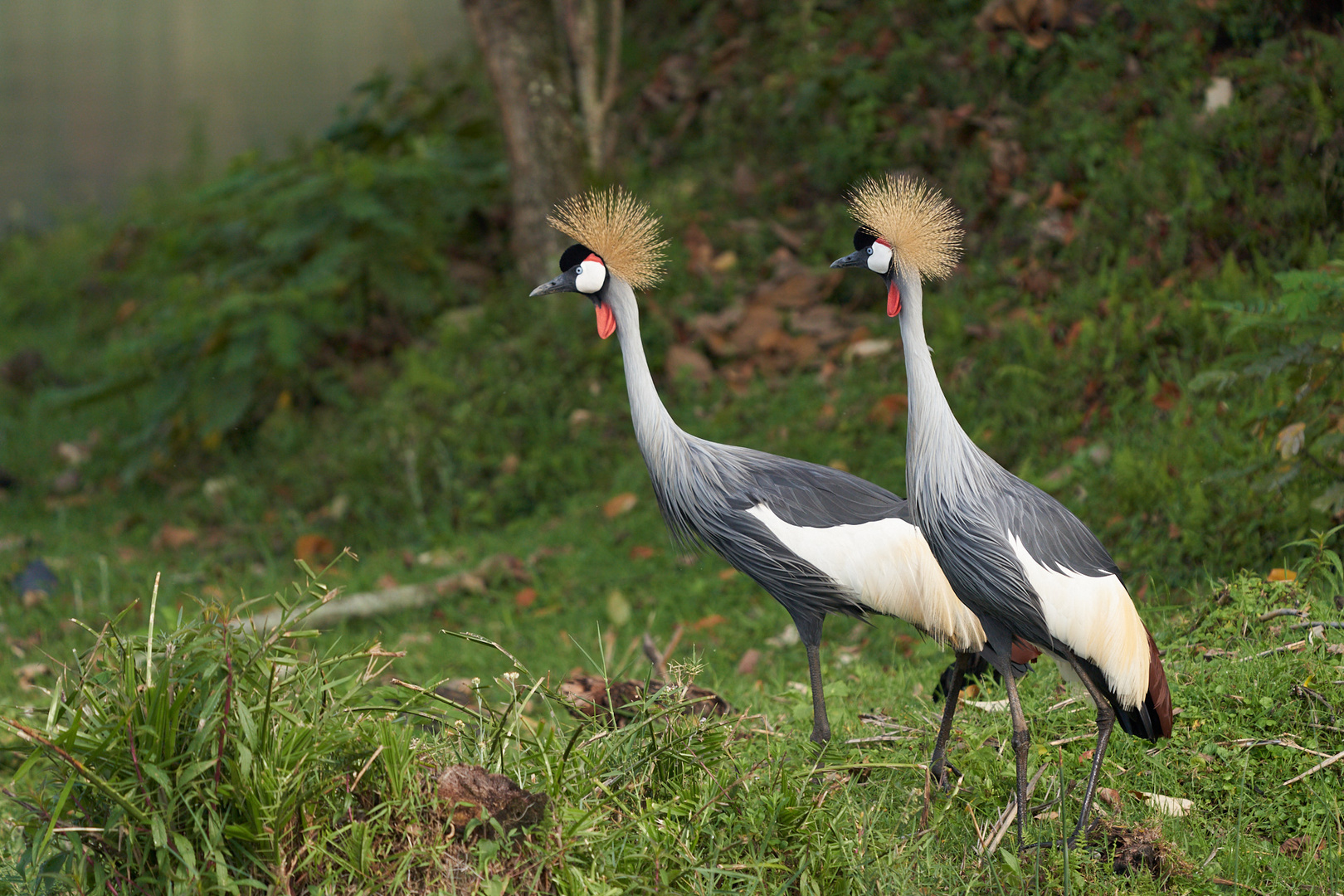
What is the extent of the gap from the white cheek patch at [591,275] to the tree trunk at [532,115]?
13.8 ft

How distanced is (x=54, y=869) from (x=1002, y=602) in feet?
7.01

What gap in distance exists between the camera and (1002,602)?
2.72 meters

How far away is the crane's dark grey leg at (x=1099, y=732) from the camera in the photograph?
2.75m

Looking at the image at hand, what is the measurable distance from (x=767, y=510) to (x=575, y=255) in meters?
0.88

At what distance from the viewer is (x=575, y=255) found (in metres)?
3.02

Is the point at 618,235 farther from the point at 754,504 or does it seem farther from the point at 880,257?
the point at 754,504

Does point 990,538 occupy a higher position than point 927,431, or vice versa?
point 927,431

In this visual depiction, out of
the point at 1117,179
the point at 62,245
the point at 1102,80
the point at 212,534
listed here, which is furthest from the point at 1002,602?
the point at 62,245

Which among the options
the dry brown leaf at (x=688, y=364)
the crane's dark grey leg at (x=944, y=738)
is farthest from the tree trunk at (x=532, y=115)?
the crane's dark grey leg at (x=944, y=738)

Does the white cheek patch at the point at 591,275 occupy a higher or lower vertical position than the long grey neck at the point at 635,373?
higher

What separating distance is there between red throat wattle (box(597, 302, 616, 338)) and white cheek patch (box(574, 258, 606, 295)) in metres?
0.07

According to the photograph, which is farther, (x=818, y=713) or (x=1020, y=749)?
(x=818, y=713)

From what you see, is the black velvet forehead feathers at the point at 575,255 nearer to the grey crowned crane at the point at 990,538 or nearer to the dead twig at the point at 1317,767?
the grey crowned crane at the point at 990,538

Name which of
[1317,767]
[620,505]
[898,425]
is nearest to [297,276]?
[620,505]
